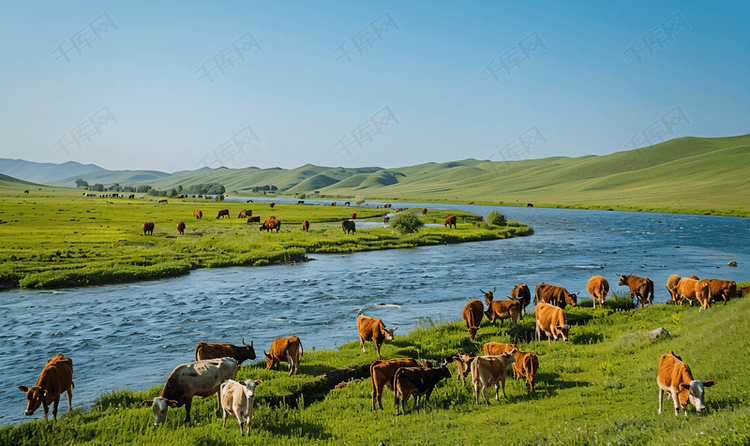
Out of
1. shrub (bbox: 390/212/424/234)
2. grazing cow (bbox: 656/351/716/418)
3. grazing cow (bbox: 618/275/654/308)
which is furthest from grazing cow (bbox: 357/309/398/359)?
shrub (bbox: 390/212/424/234)

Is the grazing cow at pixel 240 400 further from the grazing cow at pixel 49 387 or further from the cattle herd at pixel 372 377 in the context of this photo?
the grazing cow at pixel 49 387

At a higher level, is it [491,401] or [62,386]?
[62,386]

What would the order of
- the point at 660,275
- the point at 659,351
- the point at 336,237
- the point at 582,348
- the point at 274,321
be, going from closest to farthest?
the point at 659,351 < the point at 582,348 < the point at 274,321 < the point at 660,275 < the point at 336,237

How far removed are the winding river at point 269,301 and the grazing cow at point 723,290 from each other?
6424mm

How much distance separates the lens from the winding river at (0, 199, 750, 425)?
15.8m

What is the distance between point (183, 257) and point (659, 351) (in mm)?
33632

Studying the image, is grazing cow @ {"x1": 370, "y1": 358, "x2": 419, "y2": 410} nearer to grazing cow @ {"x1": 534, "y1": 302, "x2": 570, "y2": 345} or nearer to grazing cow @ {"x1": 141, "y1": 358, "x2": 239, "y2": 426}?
grazing cow @ {"x1": 141, "y1": 358, "x2": 239, "y2": 426}

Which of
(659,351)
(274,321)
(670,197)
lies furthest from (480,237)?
(670,197)

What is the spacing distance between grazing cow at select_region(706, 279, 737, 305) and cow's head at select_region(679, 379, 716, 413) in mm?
12586

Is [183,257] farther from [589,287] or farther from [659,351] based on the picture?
[659,351]

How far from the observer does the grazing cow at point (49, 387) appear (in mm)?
10289

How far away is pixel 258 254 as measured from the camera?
38344 mm

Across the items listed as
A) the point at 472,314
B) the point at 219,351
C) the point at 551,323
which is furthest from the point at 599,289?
the point at 219,351

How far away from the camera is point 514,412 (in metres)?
9.75
